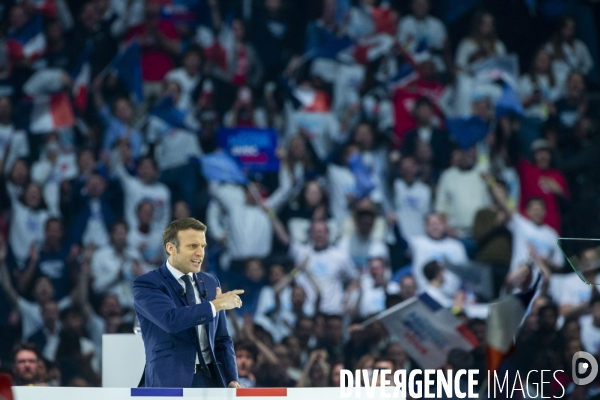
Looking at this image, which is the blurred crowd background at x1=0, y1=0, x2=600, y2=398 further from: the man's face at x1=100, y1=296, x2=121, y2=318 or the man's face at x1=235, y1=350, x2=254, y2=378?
the man's face at x1=235, y1=350, x2=254, y2=378

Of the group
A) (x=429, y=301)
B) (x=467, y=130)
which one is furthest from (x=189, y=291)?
(x=467, y=130)

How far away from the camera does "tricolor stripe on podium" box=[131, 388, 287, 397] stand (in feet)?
A: 10.2

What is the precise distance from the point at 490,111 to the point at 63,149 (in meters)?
3.50

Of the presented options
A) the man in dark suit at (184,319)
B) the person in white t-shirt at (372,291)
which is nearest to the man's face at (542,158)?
the person in white t-shirt at (372,291)

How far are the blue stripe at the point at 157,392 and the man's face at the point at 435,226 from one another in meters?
4.36

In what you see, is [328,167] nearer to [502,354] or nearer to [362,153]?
[362,153]

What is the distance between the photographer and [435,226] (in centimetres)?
725

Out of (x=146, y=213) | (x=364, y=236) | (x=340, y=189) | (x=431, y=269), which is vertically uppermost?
(x=340, y=189)

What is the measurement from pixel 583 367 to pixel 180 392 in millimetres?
2942

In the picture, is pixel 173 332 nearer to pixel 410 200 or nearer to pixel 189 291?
pixel 189 291

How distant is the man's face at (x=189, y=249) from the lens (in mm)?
3588

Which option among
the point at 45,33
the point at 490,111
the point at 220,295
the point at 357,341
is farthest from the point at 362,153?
the point at 220,295

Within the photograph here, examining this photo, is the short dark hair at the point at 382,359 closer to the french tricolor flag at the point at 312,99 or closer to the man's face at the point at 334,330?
the man's face at the point at 334,330

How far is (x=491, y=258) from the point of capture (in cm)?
725
